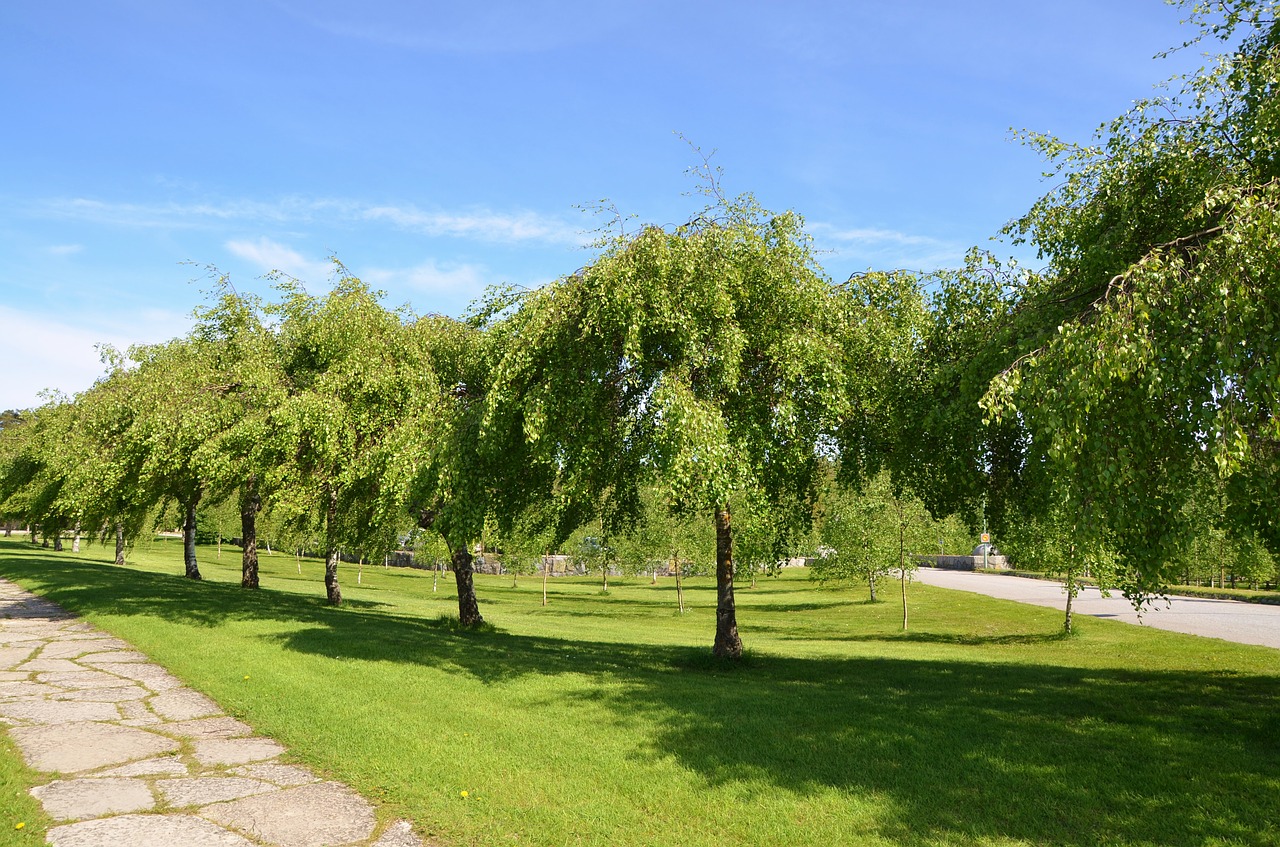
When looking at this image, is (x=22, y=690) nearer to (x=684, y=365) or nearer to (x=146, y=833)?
(x=146, y=833)

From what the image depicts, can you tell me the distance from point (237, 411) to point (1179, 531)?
15840mm

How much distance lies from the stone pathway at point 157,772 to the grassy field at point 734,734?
1.23 feet

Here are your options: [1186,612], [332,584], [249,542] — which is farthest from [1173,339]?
[1186,612]

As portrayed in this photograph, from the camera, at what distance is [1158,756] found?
7750 mm

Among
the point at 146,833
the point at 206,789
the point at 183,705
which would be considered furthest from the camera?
the point at 183,705

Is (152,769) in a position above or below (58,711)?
above

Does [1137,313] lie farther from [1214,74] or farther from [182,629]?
[182,629]

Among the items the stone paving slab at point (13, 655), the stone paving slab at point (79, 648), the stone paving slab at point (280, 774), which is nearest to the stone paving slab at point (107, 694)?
the stone paving slab at point (79, 648)

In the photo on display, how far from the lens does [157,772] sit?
6.86 m

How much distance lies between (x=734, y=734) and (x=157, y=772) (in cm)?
564

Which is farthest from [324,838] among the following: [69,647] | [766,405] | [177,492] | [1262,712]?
[177,492]

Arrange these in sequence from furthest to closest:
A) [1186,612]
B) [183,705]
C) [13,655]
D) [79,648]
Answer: [1186,612] < [79,648] < [13,655] < [183,705]

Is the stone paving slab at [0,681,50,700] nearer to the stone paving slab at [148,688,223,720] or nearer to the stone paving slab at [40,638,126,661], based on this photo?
the stone paving slab at [148,688,223,720]

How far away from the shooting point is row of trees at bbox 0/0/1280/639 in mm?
6633
